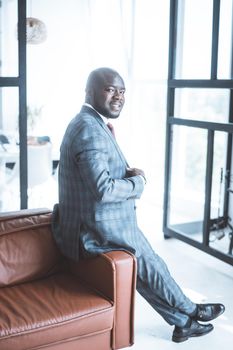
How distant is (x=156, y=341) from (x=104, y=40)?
3544 mm

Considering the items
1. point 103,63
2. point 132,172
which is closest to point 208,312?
point 132,172

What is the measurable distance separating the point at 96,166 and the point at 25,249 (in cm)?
53

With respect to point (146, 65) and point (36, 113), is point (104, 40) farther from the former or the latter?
point (36, 113)

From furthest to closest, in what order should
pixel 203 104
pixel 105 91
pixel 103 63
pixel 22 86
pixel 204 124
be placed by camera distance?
pixel 103 63 → pixel 203 104 → pixel 204 124 → pixel 22 86 → pixel 105 91

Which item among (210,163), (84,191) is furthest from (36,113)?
(84,191)

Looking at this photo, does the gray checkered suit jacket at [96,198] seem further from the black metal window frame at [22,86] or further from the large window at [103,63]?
the large window at [103,63]

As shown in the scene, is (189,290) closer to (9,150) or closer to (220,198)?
(220,198)

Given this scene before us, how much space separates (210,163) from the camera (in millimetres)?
3389

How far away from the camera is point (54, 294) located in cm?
200

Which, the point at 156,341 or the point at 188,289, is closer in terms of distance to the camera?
the point at 156,341

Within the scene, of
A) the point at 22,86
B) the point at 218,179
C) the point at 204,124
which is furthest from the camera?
the point at 218,179

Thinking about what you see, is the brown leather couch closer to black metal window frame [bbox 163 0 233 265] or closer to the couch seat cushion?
the couch seat cushion

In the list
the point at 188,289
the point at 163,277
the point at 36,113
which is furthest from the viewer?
the point at 36,113

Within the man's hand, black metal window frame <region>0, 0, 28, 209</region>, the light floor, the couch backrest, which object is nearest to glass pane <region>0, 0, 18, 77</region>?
black metal window frame <region>0, 0, 28, 209</region>
